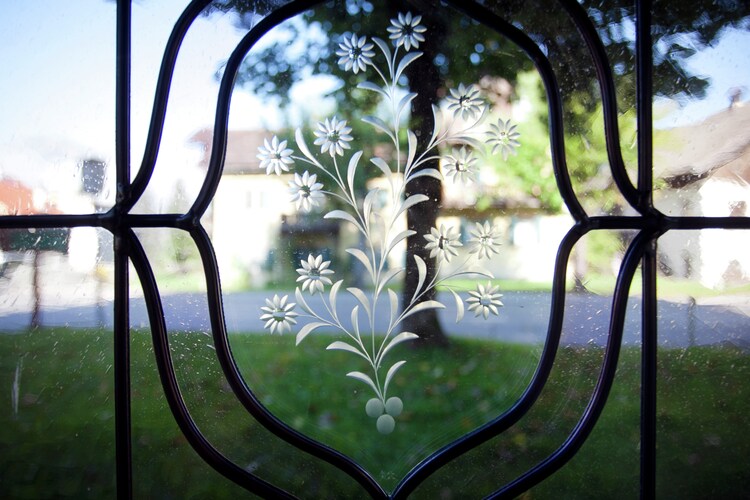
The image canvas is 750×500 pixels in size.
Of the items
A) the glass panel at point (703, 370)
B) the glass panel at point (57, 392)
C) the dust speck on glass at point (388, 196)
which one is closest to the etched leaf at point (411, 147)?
the dust speck on glass at point (388, 196)

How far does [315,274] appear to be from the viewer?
35.5 inches

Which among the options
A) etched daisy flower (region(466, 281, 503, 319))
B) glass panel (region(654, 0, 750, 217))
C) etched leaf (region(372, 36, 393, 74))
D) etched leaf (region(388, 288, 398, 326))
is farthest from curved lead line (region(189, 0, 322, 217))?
glass panel (region(654, 0, 750, 217))

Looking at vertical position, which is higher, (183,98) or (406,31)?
(406,31)

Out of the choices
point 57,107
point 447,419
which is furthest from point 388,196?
point 57,107

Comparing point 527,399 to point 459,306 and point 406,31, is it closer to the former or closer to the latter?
point 459,306

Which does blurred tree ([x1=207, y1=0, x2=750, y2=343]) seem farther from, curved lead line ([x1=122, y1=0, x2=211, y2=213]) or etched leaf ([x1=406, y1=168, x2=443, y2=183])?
curved lead line ([x1=122, y1=0, x2=211, y2=213])

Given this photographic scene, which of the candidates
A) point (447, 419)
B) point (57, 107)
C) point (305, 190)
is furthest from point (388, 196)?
point (57, 107)

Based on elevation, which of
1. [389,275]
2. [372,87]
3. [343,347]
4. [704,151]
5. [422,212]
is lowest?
[343,347]

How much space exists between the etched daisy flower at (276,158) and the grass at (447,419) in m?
0.27

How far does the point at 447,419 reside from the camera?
0.90 metres

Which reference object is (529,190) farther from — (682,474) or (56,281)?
(56,281)

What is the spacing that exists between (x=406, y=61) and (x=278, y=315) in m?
0.46

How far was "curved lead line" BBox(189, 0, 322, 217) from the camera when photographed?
2.93 ft

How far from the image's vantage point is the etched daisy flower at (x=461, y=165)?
2.91 feet
